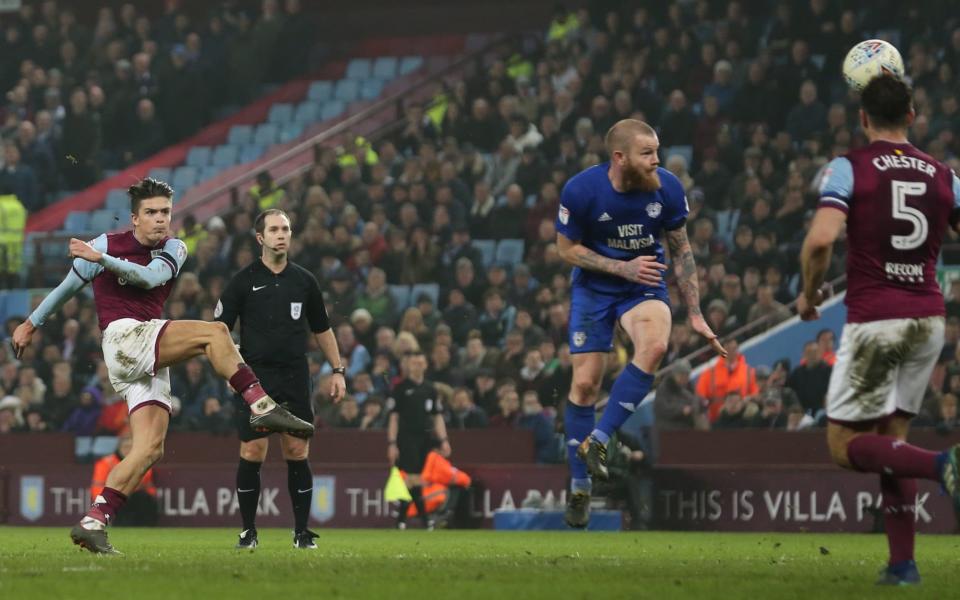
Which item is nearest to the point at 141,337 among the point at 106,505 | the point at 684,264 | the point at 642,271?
the point at 106,505

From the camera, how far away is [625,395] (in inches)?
420

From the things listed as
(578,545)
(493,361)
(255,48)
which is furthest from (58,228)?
(578,545)

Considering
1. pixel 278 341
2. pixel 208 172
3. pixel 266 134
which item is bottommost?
pixel 278 341

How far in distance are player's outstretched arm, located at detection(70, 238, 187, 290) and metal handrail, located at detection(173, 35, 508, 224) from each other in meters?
16.3

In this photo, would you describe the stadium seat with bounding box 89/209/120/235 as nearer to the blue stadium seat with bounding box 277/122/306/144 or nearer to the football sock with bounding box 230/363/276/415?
the blue stadium seat with bounding box 277/122/306/144

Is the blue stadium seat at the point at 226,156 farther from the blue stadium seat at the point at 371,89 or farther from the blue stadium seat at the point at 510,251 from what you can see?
the blue stadium seat at the point at 510,251

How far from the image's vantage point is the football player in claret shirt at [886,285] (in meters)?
8.12

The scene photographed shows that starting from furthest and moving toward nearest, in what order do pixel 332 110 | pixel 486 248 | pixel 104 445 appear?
pixel 332 110 < pixel 486 248 < pixel 104 445

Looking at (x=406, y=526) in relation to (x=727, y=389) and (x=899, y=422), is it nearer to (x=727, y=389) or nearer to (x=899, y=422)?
(x=727, y=389)

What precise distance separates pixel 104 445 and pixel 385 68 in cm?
1082

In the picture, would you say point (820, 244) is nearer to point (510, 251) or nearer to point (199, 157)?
point (510, 251)

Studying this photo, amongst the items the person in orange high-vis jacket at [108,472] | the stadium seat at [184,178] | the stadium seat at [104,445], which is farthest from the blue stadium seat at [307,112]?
the person in orange high-vis jacket at [108,472]

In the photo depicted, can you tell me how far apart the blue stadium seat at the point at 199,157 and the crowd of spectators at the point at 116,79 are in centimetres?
48

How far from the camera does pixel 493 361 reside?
20.4 meters
